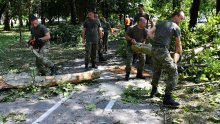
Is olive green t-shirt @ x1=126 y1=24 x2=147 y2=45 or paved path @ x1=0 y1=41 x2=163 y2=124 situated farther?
olive green t-shirt @ x1=126 y1=24 x2=147 y2=45

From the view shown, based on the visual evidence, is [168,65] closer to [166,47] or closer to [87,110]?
[166,47]

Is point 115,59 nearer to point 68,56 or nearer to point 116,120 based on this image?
point 68,56

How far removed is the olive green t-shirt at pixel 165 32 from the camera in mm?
8695

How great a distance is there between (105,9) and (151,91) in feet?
124

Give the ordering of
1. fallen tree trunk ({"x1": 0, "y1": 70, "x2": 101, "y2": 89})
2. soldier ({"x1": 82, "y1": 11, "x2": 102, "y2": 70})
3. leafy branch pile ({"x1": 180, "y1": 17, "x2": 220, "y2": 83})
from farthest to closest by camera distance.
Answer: soldier ({"x1": 82, "y1": 11, "x2": 102, "y2": 70}) → leafy branch pile ({"x1": 180, "y1": 17, "x2": 220, "y2": 83}) → fallen tree trunk ({"x1": 0, "y1": 70, "x2": 101, "y2": 89})

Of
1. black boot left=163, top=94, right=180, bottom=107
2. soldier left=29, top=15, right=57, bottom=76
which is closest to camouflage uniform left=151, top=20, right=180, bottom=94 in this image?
black boot left=163, top=94, right=180, bottom=107

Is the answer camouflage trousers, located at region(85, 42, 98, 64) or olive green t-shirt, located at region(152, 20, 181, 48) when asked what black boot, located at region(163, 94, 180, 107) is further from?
camouflage trousers, located at region(85, 42, 98, 64)

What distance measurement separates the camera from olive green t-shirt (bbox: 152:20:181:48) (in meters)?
8.70

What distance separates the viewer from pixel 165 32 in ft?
28.8

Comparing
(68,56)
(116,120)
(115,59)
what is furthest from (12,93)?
(68,56)

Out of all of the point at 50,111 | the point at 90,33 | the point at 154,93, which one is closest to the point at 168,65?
the point at 154,93

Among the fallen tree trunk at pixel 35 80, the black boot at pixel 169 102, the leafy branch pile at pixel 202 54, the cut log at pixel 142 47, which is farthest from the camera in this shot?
the leafy branch pile at pixel 202 54

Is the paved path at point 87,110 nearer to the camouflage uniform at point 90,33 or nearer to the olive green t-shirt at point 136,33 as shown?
the olive green t-shirt at point 136,33

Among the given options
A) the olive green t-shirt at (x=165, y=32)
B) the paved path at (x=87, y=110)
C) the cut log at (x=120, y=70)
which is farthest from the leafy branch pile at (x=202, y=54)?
the olive green t-shirt at (x=165, y=32)
